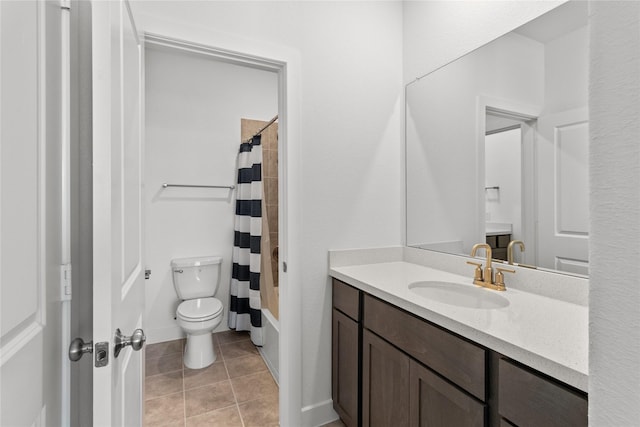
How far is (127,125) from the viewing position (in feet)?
3.16

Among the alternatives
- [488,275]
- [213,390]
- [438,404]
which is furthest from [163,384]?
[488,275]

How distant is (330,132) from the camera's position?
1.77 meters

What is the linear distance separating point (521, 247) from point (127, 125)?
5.33 feet

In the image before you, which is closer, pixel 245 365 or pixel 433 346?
pixel 433 346

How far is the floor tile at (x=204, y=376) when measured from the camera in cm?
214

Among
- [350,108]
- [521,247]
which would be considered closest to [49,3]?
[350,108]

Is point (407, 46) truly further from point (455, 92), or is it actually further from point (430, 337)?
point (430, 337)

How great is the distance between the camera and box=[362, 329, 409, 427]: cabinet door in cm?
122

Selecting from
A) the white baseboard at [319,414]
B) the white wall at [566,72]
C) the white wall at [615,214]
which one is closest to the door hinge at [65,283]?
the white wall at [615,214]

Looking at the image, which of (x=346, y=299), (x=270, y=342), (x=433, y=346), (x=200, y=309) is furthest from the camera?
(x=200, y=309)

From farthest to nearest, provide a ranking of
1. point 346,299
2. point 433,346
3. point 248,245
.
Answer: point 248,245 < point 346,299 < point 433,346

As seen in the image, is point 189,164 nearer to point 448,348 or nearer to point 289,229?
point 289,229

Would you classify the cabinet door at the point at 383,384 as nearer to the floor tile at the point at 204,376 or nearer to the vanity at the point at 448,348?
the vanity at the point at 448,348

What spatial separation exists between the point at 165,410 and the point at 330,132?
1.94m
